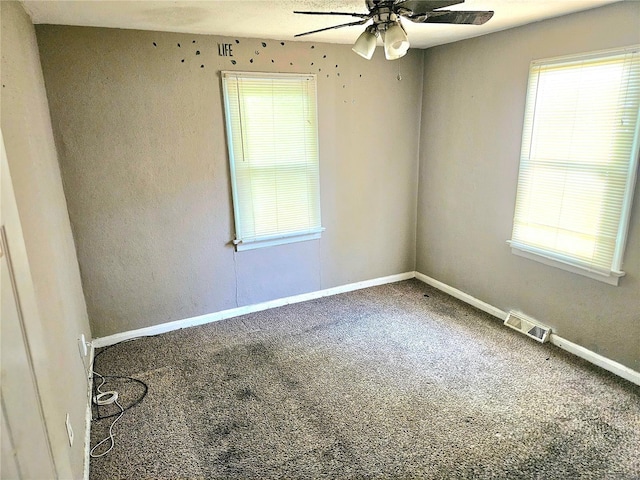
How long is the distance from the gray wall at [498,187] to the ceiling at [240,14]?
17 cm

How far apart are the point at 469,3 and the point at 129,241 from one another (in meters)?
2.80

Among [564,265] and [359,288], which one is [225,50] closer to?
[359,288]

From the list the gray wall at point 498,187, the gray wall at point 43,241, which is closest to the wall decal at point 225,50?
the gray wall at point 43,241

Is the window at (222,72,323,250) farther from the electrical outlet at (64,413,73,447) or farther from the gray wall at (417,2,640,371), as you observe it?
the electrical outlet at (64,413,73,447)

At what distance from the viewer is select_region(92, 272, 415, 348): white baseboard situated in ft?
10.6

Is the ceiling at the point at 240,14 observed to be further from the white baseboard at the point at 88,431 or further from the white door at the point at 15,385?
the white baseboard at the point at 88,431

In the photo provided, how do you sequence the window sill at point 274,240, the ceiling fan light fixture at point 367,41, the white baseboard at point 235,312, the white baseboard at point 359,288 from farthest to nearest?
1. the window sill at point 274,240
2. the white baseboard at point 235,312
3. the white baseboard at point 359,288
4. the ceiling fan light fixture at point 367,41

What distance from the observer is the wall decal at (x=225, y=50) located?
10.2ft

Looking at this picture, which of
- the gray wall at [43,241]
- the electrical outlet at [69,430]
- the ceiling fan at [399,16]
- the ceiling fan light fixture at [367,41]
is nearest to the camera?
the gray wall at [43,241]

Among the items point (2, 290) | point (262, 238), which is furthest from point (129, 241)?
point (2, 290)

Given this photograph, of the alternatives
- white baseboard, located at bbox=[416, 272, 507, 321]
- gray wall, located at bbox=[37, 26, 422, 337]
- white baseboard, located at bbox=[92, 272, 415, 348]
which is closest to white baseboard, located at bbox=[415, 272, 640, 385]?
white baseboard, located at bbox=[416, 272, 507, 321]

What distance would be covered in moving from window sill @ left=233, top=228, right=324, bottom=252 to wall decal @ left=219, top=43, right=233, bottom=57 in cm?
147

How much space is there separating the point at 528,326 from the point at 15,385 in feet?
10.8

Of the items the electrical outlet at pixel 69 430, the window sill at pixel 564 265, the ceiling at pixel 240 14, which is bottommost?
the electrical outlet at pixel 69 430
